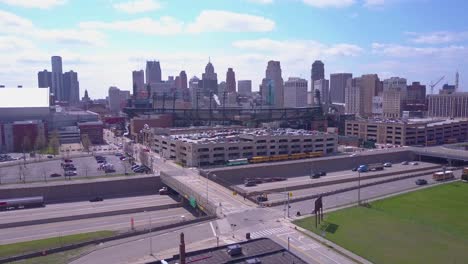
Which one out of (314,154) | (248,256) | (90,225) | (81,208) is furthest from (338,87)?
(248,256)

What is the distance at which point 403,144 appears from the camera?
220 feet

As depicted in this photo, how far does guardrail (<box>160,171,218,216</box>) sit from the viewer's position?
97.6ft

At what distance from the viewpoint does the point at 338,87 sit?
19775 cm

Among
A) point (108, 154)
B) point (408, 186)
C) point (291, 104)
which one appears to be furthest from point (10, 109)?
point (291, 104)

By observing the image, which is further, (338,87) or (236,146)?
(338,87)

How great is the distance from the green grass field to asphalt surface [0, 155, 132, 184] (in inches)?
1094

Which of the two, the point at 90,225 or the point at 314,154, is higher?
the point at 314,154

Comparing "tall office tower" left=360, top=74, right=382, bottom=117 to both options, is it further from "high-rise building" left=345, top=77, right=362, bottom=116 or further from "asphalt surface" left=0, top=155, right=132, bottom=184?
"asphalt surface" left=0, top=155, right=132, bottom=184

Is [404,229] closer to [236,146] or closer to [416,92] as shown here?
[236,146]

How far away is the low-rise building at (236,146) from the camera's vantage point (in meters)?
48.8

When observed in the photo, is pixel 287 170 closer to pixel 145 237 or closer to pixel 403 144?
pixel 145 237

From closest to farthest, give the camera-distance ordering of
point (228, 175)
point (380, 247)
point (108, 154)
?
1. point (380, 247)
2. point (228, 175)
3. point (108, 154)

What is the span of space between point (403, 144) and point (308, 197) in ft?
132

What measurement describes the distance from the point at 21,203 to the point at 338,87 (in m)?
179
